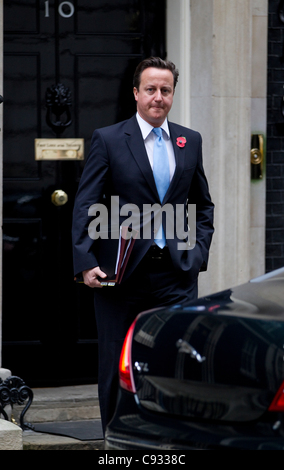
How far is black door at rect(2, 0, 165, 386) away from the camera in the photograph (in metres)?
5.78

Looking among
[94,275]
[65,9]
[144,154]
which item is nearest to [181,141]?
[144,154]

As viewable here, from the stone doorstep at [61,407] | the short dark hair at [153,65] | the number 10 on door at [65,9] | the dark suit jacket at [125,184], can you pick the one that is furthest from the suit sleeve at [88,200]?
the number 10 on door at [65,9]

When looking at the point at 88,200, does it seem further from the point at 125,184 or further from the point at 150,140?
the point at 150,140

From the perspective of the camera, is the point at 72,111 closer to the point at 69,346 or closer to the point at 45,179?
the point at 45,179

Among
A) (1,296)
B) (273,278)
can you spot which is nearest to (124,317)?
(273,278)

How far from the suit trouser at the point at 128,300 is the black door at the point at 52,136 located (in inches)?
73.6

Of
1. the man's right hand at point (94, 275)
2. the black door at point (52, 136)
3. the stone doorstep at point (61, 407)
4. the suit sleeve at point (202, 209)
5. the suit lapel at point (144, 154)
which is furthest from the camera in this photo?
the black door at point (52, 136)

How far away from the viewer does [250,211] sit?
242 inches

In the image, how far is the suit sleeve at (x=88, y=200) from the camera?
3887 millimetres

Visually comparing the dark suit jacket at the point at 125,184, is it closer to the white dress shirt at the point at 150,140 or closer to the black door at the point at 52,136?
the white dress shirt at the point at 150,140

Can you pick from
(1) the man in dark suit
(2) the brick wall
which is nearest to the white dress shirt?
(1) the man in dark suit

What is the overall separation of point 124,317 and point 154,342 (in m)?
1.34

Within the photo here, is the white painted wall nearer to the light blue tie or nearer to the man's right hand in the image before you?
the light blue tie

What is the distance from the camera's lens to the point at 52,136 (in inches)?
231
